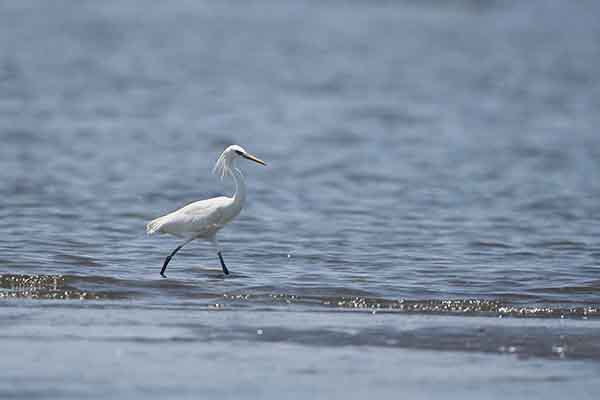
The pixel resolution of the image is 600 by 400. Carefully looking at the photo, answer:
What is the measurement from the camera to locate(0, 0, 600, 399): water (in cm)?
890

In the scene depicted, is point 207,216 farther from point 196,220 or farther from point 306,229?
point 306,229

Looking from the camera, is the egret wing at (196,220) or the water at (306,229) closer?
the water at (306,229)

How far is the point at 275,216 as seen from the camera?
18.6 meters

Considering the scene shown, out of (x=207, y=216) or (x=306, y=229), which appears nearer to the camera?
(x=207, y=216)

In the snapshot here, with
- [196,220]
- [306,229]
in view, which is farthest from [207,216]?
[306,229]

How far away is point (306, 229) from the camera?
Answer: 1728 centimetres

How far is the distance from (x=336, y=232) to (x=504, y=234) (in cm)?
211

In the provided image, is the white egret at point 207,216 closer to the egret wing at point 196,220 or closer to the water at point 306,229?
the egret wing at point 196,220

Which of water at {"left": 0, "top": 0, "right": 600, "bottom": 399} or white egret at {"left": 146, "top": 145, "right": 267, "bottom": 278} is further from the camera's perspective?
white egret at {"left": 146, "top": 145, "right": 267, "bottom": 278}

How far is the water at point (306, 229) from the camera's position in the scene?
29.2ft

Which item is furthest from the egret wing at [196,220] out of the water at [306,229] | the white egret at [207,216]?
the water at [306,229]

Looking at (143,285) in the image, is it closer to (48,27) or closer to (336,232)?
(336,232)

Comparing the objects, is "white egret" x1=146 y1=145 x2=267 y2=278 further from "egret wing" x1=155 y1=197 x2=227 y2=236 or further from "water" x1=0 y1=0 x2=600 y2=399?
"water" x1=0 y1=0 x2=600 y2=399

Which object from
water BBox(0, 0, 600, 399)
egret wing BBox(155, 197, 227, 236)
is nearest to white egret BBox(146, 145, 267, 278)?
egret wing BBox(155, 197, 227, 236)
